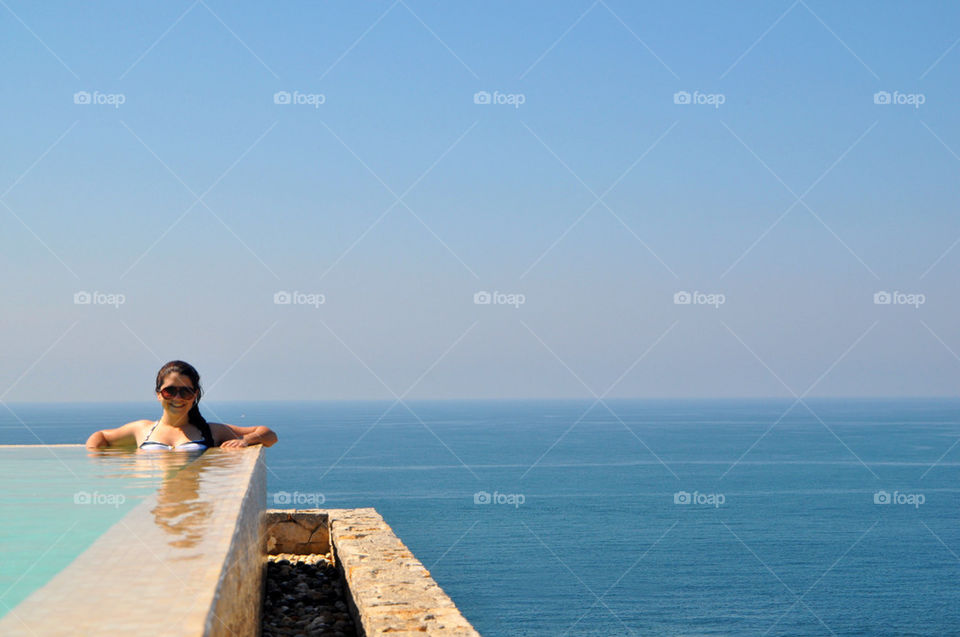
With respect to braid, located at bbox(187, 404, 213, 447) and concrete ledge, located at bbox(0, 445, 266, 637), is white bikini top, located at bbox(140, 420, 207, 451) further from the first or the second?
concrete ledge, located at bbox(0, 445, 266, 637)

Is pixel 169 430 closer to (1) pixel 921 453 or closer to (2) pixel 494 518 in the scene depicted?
(2) pixel 494 518

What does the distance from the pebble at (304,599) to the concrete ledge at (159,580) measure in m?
1.65

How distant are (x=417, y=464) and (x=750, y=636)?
64.1 meters

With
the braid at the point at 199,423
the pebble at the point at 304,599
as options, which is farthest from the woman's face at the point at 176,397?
the pebble at the point at 304,599

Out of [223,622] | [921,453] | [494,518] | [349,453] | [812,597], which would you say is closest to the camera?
[223,622]

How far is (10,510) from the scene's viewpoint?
5.32 meters

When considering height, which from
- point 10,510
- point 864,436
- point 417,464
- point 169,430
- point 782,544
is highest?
point 864,436

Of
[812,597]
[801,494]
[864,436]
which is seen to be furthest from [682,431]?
[812,597]

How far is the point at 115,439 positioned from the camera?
8.06m

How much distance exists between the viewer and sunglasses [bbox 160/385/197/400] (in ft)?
23.4

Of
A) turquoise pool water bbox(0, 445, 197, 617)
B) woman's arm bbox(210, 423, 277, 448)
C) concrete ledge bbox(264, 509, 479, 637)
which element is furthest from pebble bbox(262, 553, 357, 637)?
turquoise pool water bbox(0, 445, 197, 617)

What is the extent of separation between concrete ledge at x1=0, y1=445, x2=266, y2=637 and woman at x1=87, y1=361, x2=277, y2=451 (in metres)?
2.83

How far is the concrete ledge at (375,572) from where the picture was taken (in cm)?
436

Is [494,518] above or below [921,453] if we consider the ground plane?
below
